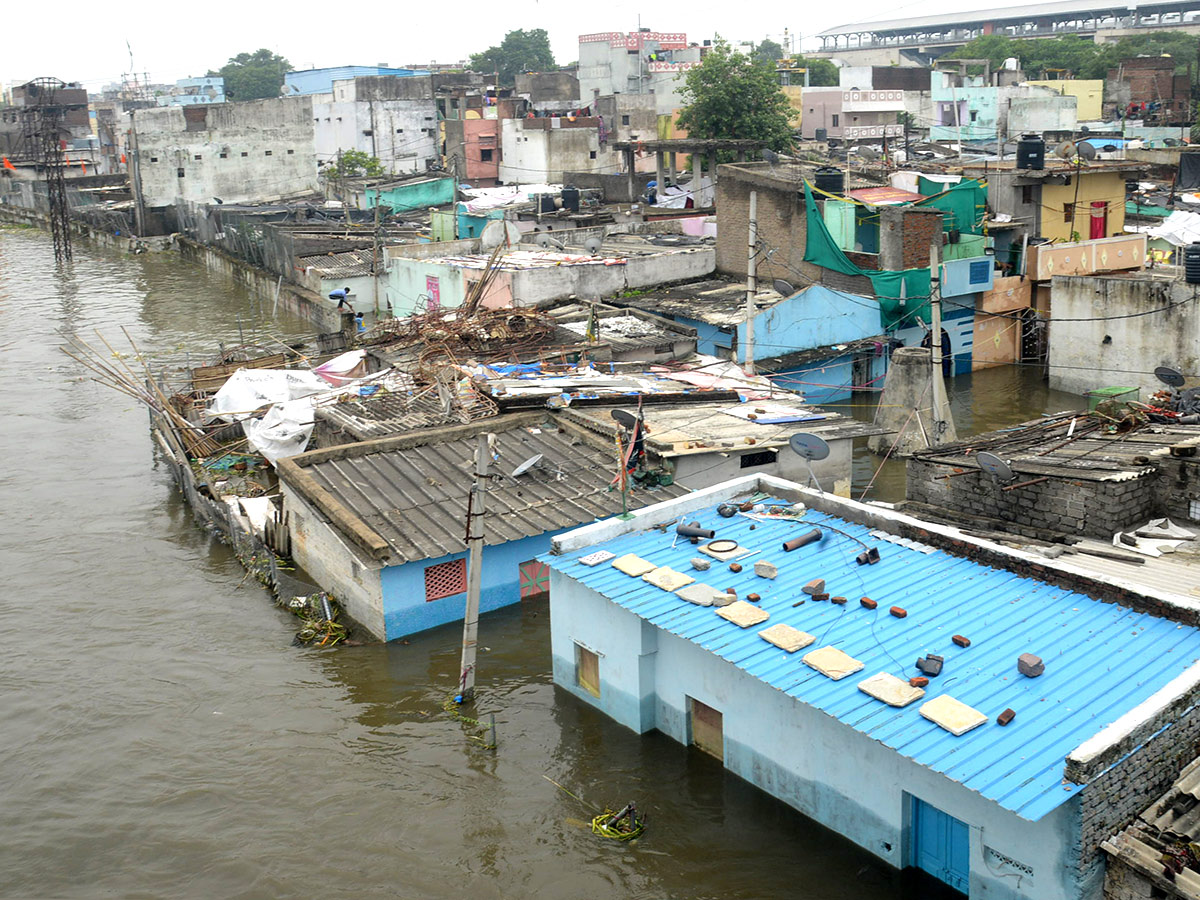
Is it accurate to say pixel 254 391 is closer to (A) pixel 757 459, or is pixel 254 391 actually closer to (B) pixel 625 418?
(B) pixel 625 418

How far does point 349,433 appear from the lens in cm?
1897

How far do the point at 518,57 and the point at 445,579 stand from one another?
97630 millimetres

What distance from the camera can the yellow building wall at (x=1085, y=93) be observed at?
205 ft

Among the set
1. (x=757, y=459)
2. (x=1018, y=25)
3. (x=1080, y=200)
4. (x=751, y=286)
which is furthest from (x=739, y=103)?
(x=1018, y=25)

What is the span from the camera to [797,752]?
1061 centimetres

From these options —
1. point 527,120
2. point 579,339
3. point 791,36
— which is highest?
point 791,36

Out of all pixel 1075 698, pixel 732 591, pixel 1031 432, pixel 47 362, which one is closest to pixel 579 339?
pixel 1031 432

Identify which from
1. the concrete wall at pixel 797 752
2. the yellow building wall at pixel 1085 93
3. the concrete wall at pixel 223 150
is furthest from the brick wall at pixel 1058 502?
the yellow building wall at pixel 1085 93

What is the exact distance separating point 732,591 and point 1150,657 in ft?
12.9

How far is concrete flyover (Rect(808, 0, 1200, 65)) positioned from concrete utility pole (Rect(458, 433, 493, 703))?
106m

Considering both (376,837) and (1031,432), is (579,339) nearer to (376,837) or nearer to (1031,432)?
(1031,432)

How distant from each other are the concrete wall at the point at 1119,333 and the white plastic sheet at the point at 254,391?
17961 millimetres

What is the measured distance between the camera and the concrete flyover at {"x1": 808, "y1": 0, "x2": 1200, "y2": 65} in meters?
112

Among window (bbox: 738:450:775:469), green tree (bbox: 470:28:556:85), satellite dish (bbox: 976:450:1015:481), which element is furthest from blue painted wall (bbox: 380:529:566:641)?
green tree (bbox: 470:28:556:85)
